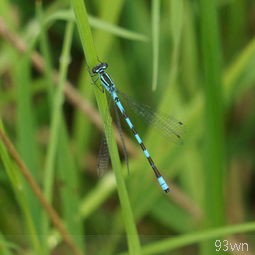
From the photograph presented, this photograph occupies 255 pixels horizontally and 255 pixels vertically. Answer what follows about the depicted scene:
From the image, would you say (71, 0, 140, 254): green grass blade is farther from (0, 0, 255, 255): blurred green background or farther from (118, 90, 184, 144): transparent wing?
(118, 90, 184, 144): transparent wing

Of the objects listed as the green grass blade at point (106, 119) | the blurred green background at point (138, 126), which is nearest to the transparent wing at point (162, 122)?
the blurred green background at point (138, 126)

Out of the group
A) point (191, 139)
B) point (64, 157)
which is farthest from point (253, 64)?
point (64, 157)

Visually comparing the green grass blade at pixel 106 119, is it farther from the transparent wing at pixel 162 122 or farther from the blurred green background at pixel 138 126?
the transparent wing at pixel 162 122

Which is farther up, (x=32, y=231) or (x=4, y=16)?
(x=4, y=16)

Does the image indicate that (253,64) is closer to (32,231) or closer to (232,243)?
Answer: (232,243)

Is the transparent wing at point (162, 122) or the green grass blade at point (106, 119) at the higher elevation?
the transparent wing at point (162, 122)

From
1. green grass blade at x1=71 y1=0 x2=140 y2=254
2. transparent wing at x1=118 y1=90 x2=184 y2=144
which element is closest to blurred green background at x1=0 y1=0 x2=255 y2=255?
transparent wing at x1=118 y1=90 x2=184 y2=144
